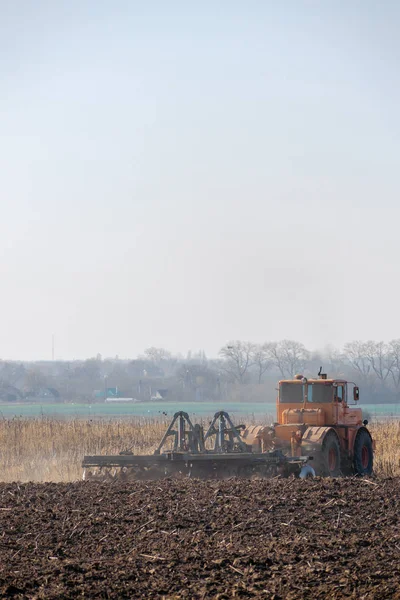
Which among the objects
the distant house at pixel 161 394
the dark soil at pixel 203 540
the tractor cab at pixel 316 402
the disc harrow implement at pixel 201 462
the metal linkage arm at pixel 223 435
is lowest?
the dark soil at pixel 203 540

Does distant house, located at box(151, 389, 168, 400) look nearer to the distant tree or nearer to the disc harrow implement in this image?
the distant tree

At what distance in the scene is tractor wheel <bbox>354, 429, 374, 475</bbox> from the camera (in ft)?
70.6

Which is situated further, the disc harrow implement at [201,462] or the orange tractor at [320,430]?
the orange tractor at [320,430]

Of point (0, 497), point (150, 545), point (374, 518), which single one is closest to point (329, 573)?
point (150, 545)

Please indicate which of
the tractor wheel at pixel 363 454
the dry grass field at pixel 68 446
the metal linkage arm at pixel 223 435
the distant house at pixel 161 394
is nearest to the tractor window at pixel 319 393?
the tractor wheel at pixel 363 454

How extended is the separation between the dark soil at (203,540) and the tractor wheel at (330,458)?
2987 millimetres

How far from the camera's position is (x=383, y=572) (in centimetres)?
984

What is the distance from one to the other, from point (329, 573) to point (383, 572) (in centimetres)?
54

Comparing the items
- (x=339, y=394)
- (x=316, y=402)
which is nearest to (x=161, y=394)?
(x=339, y=394)

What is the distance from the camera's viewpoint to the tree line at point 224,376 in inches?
2820

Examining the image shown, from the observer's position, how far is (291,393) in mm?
22172

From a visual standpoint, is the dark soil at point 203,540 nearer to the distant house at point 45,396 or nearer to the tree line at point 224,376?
the tree line at point 224,376

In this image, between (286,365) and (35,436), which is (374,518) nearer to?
(35,436)

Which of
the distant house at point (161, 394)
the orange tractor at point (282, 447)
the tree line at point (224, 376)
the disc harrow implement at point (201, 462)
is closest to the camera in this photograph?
the disc harrow implement at point (201, 462)
